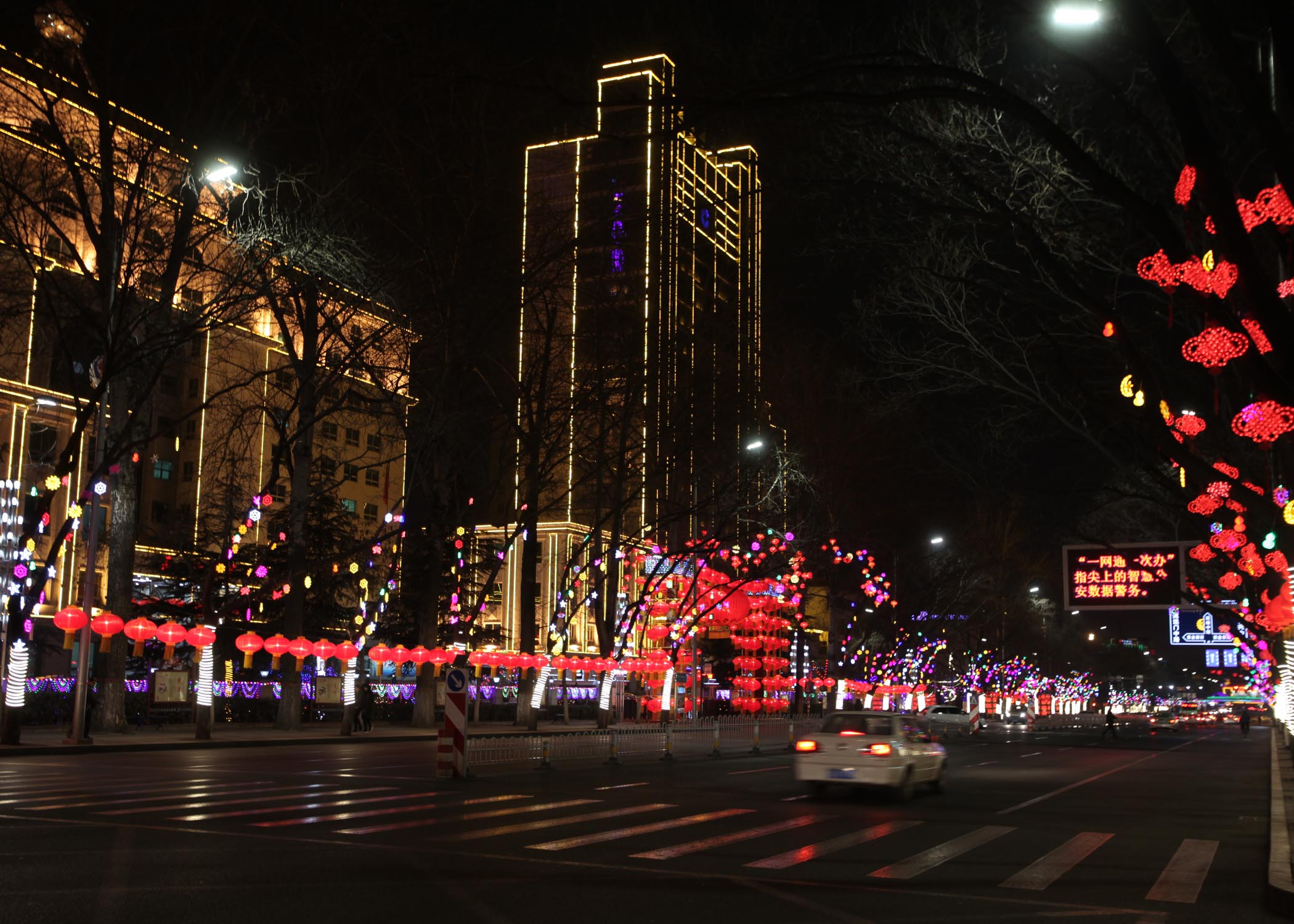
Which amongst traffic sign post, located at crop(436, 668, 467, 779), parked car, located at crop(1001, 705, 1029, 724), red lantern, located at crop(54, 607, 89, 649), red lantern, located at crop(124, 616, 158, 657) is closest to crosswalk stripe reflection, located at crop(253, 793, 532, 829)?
traffic sign post, located at crop(436, 668, 467, 779)

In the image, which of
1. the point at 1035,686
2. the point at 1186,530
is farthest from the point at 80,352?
the point at 1035,686

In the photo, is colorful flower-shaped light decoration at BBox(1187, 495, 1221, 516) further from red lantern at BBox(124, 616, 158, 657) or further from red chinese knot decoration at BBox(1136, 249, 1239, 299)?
red lantern at BBox(124, 616, 158, 657)

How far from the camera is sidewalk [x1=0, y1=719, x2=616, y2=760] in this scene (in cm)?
2733

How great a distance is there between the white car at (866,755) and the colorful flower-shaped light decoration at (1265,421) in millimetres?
7720

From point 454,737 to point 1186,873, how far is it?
1292 cm

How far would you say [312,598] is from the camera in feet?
177

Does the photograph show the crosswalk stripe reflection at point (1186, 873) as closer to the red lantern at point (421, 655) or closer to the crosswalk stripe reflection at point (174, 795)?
the crosswalk stripe reflection at point (174, 795)

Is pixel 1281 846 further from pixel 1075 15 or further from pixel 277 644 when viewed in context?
pixel 277 644

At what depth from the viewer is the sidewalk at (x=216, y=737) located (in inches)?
1076

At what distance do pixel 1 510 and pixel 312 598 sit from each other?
22.3 meters

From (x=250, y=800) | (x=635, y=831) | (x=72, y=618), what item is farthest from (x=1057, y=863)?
(x=72, y=618)

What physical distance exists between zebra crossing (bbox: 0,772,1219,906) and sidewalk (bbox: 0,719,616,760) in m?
9.09

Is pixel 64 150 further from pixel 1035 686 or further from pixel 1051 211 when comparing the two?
pixel 1035 686

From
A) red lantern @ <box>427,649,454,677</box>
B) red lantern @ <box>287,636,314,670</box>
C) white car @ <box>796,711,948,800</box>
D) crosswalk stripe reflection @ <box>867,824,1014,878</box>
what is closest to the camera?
crosswalk stripe reflection @ <box>867,824,1014,878</box>
